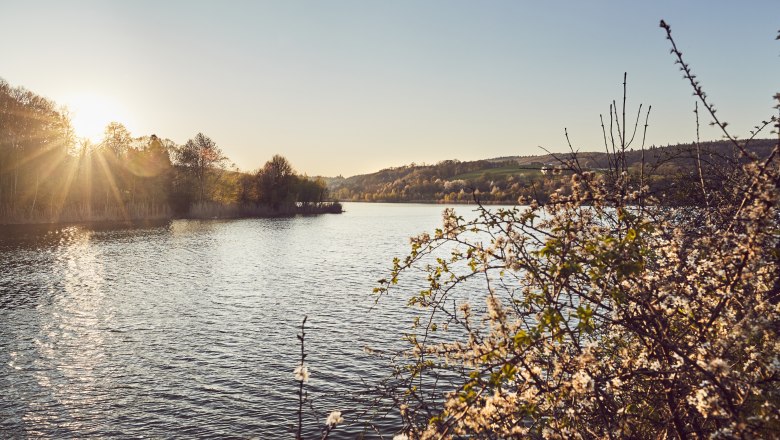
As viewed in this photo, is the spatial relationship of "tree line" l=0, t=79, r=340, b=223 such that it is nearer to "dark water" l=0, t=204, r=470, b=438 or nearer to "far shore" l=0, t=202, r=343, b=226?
"far shore" l=0, t=202, r=343, b=226

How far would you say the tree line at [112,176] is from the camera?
47.2 meters

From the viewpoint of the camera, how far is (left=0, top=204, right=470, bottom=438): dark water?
398 inches

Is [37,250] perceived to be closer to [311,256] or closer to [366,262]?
[311,256]

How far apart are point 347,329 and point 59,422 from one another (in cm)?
832

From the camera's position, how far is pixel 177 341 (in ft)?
49.0

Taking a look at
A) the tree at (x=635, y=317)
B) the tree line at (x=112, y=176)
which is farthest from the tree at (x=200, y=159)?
the tree at (x=635, y=317)

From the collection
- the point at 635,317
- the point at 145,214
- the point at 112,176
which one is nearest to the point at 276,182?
the point at 145,214

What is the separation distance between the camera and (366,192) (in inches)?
7844

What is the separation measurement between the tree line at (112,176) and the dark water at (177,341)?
810 inches

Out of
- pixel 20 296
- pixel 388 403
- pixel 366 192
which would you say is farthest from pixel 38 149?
pixel 366 192

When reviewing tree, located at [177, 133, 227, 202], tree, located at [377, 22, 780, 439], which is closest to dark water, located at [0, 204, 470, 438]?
tree, located at [377, 22, 780, 439]

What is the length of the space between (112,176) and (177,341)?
5323cm

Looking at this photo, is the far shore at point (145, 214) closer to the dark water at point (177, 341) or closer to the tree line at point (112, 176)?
the tree line at point (112, 176)

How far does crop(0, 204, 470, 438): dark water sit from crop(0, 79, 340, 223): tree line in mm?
20582
